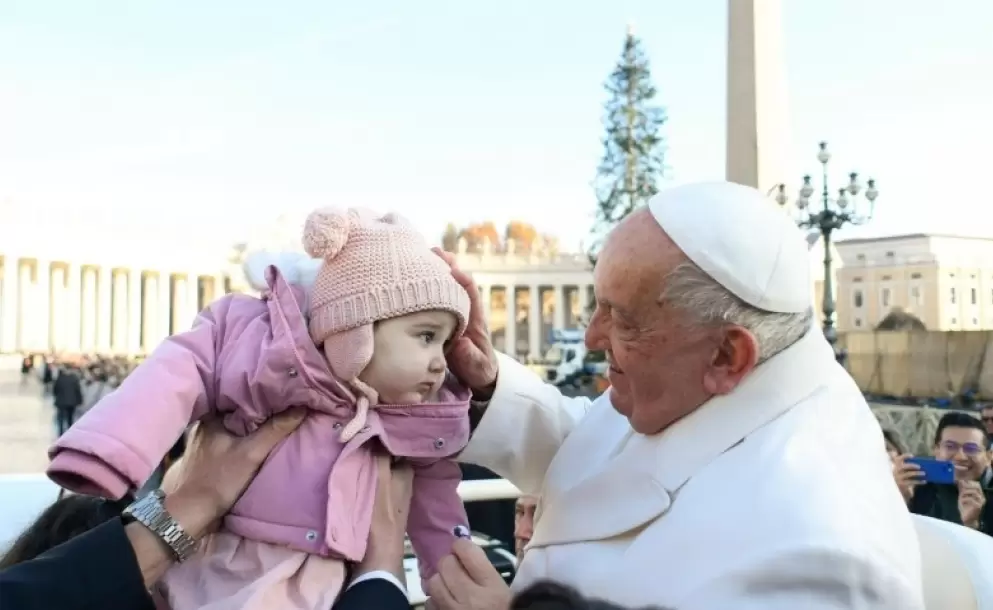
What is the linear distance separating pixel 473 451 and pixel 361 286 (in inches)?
18.8

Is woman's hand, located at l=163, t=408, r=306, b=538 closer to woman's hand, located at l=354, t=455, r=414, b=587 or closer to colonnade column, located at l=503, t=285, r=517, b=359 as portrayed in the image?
woman's hand, located at l=354, t=455, r=414, b=587

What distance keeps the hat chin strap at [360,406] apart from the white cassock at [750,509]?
1.37 ft

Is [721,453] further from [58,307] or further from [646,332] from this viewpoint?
[58,307]

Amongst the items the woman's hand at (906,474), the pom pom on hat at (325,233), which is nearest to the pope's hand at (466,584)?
the pom pom on hat at (325,233)

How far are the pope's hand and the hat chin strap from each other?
0.96 feet

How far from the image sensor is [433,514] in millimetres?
1840

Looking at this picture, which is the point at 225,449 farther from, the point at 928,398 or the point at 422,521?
the point at 928,398

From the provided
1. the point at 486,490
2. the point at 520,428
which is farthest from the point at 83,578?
the point at 486,490

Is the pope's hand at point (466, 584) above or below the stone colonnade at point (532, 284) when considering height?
below

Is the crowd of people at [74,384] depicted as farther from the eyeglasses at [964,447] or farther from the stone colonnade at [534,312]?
the stone colonnade at [534,312]

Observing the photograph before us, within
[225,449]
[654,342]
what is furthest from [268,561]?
[654,342]

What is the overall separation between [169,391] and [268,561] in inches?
14.4

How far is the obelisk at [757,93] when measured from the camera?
1586 centimetres

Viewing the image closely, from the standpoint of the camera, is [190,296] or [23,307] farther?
[190,296]
